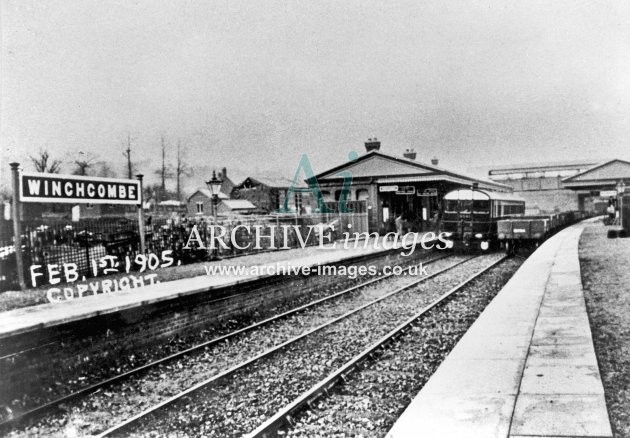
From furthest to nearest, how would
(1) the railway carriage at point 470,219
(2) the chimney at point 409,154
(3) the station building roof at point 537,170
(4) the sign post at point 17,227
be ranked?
(3) the station building roof at point 537,170
(2) the chimney at point 409,154
(1) the railway carriage at point 470,219
(4) the sign post at point 17,227

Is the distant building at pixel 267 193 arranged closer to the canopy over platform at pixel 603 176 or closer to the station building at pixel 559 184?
the station building at pixel 559 184

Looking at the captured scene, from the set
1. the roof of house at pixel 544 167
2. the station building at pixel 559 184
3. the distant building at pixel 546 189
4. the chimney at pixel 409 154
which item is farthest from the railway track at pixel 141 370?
the roof of house at pixel 544 167

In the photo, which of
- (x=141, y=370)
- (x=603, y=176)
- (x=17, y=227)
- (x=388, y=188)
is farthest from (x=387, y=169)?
(x=603, y=176)

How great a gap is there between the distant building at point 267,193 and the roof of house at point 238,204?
39 cm

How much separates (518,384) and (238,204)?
42254 mm

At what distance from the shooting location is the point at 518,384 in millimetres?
4746

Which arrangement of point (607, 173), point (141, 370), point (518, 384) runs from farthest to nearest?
point (607, 173)
point (141, 370)
point (518, 384)

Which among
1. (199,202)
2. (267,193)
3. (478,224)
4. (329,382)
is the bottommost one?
(329,382)

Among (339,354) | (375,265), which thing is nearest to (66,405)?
(339,354)

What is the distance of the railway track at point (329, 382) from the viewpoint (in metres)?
4.61

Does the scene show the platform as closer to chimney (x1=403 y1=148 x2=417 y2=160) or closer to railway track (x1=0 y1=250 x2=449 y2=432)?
railway track (x1=0 y1=250 x2=449 y2=432)

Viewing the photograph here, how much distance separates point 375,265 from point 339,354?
9.00 m

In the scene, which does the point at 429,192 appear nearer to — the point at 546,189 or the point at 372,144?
the point at 372,144

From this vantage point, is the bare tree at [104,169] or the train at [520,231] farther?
the train at [520,231]
